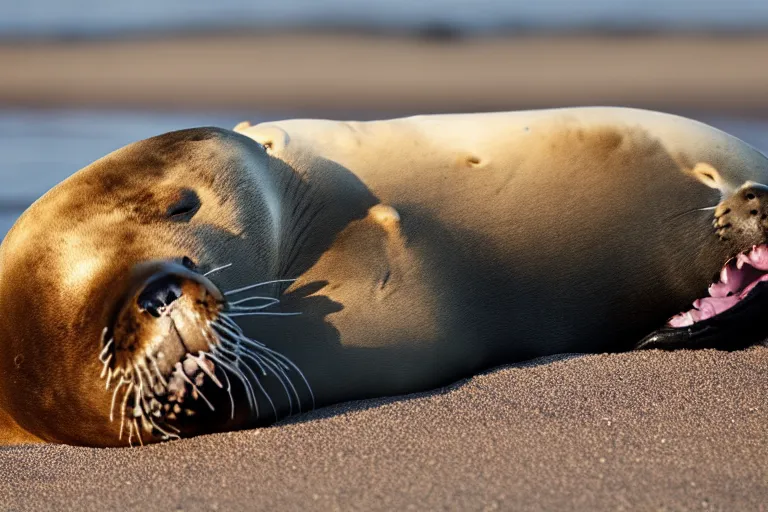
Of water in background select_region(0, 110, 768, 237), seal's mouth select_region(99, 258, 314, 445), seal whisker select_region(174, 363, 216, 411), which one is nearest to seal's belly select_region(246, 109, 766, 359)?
seal's mouth select_region(99, 258, 314, 445)

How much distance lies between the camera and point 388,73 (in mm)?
12531

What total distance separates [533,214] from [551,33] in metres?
9.83

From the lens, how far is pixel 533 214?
4.13m

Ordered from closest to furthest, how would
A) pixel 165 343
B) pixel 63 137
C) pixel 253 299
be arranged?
pixel 165 343 → pixel 253 299 → pixel 63 137

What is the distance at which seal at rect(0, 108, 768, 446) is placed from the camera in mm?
3375

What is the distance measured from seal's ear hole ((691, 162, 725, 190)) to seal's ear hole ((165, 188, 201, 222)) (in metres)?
1.86

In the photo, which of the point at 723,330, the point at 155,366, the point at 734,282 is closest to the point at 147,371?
the point at 155,366

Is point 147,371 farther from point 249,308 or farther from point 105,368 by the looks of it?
point 249,308

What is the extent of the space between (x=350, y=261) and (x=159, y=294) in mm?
774

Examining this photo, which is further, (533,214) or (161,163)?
(533,214)

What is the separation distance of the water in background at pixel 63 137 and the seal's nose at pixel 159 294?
347 cm

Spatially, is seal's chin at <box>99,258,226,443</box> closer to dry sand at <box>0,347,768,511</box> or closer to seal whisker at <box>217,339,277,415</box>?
seal whisker at <box>217,339,277,415</box>

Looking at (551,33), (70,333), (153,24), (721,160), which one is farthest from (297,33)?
(70,333)

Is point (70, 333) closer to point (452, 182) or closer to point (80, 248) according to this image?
point (80, 248)
